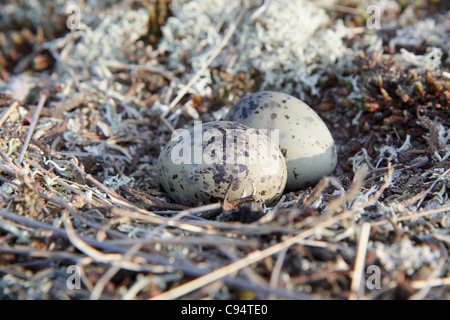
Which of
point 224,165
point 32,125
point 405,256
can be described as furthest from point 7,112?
point 405,256

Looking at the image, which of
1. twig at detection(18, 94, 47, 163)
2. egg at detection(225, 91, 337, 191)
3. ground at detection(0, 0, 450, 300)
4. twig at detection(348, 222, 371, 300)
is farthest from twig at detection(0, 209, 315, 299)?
egg at detection(225, 91, 337, 191)

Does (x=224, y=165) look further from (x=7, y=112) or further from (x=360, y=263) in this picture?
(x=7, y=112)

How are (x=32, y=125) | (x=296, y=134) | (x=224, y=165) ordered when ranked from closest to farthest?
(x=224, y=165) → (x=296, y=134) → (x=32, y=125)

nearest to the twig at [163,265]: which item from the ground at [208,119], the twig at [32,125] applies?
the ground at [208,119]

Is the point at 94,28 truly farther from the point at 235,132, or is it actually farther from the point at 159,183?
the point at 235,132

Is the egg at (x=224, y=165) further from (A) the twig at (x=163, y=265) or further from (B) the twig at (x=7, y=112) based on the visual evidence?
(B) the twig at (x=7, y=112)
